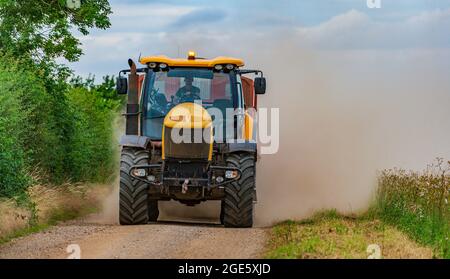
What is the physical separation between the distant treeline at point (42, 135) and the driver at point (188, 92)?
3.03 metres

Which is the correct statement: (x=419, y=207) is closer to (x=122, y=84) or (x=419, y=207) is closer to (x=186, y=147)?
(x=186, y=147)

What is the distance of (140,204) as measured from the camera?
18828 millimetres

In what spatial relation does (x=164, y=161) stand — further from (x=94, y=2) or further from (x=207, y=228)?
(x=94, y=2)

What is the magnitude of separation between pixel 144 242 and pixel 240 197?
10.7ft

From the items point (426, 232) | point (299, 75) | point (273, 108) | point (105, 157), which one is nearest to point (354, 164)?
point (273, 108)

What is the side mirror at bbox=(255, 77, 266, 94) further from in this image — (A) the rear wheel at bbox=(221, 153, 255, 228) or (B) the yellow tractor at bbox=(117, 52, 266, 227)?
(A) the rear wheel at bbox=(221, 153, 255, 228)

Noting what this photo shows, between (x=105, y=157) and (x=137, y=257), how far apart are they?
19.3 meters

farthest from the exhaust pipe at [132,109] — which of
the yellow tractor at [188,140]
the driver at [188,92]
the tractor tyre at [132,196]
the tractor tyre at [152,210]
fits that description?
the tractor tyre at [152,210]

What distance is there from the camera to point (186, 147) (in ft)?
61.5

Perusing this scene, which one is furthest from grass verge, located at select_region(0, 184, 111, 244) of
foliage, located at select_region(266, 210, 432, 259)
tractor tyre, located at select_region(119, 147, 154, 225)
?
foliage, located at select_region(266, 210, 432, 259)

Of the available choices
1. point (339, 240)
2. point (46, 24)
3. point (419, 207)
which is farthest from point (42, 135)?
point (339, 240)

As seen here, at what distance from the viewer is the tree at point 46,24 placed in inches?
1050

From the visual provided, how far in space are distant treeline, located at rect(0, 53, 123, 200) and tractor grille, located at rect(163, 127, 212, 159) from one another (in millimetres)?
2870

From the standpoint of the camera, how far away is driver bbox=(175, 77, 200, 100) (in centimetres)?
1947
